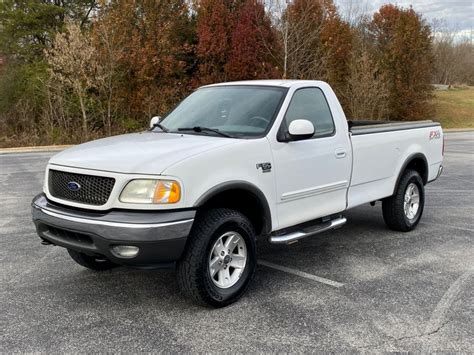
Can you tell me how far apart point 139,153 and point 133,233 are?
71 cm

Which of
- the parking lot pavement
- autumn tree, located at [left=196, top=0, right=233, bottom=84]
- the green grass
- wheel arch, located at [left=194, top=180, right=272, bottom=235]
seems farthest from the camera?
the green grass

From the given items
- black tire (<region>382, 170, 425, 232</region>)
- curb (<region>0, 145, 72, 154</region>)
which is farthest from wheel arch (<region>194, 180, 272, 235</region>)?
curb (<region>0, 145, 72, 154</region>)

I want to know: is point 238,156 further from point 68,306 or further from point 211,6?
point 211,6

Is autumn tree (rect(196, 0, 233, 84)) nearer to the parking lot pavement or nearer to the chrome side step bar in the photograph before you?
the parking lot pavement

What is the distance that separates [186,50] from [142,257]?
22892 mm

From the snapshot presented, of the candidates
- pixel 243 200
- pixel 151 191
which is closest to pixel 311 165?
pixel 243 200

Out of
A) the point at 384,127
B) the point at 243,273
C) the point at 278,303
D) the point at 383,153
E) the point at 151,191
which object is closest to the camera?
→ the point at 151,191

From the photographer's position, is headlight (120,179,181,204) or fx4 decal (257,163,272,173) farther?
fx4 decal (257,163,272,173)

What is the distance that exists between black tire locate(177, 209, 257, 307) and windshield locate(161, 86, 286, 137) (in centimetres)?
87

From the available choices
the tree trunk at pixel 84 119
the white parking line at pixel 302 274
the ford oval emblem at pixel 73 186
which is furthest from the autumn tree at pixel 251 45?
the ford oval emblem at pixel 73 186

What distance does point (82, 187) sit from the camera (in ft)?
13.4

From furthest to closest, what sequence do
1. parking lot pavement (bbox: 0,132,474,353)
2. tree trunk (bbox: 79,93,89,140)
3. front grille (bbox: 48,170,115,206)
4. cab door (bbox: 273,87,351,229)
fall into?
tree trunk (bbox: 79,93,89,140) < cab door (bbox: 273,87,351,229) < front grille (bbox: 48,170,115,206) < parking lot pavement (bbox: 0,132,474,353)

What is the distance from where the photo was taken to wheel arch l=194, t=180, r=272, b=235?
4.09 m

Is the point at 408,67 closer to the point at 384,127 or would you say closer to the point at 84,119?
the point at 84,119
